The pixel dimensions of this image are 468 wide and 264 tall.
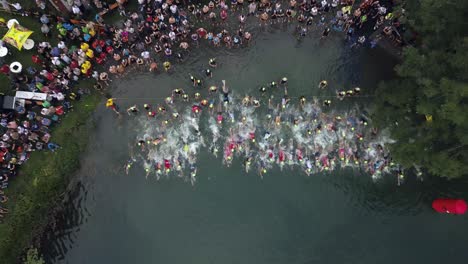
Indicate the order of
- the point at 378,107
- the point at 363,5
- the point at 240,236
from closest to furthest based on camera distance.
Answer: the point at 378,107 → the point at 240,236 → the point at 363,5

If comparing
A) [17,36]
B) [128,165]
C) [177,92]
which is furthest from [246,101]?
[17,36]

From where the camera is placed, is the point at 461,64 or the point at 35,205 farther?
the point at 35,205

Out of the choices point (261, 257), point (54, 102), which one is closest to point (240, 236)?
point (261, 257)

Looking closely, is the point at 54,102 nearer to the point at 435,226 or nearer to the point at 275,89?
the point at 275,89

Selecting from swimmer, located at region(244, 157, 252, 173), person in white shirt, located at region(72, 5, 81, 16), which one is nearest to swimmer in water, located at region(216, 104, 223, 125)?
swimmer, located at region(244, 157, 252, 173)

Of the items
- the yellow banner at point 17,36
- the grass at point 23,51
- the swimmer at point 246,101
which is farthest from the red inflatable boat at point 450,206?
the yellow banner at point 17,36

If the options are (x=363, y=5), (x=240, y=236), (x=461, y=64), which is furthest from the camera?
(x=363, y=5)

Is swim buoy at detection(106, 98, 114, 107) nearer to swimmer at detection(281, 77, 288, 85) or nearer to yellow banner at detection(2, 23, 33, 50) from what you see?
yellow banner at detection(2, 23, 33, 50)
